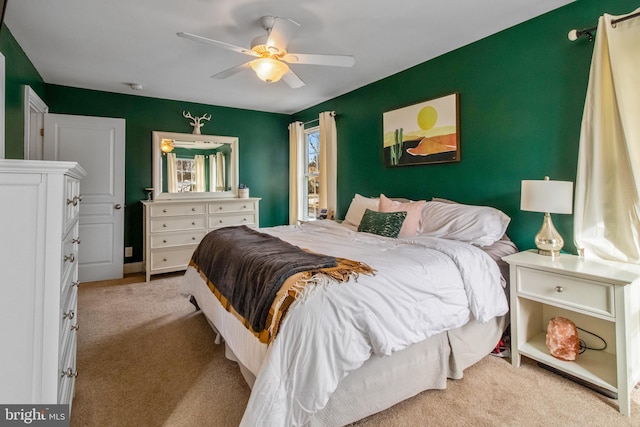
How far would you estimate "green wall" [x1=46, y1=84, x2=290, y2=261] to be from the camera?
4.21m

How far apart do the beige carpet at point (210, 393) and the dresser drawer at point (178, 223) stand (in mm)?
1702

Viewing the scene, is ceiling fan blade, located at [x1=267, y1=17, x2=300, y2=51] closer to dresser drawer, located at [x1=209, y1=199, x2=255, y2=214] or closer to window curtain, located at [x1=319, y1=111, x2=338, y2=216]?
window curtain, located at [x1=319, y1=111, x2=338, y2=216]

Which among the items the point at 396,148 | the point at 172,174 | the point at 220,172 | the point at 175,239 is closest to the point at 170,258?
the point at 175,239

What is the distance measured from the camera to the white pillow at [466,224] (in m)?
2.39

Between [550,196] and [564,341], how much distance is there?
0.89 metres

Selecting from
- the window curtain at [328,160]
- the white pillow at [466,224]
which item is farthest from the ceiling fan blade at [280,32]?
the window curtain at [328,160]

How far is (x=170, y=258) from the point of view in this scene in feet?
13.9

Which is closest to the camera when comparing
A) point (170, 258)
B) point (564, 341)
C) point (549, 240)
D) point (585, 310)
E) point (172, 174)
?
point (585, 310)

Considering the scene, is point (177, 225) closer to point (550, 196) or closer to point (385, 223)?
point (385, 223)

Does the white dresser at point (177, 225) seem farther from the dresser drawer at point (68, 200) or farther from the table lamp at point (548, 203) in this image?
the table lamp at point (548, 203)

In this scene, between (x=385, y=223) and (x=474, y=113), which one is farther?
(x=474, y=113)

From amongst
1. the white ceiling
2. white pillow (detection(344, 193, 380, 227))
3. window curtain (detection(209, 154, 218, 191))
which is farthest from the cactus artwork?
window curtain (detection(209, 154, 218, 191))

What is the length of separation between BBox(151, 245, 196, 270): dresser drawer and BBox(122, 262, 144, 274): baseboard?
57 cm

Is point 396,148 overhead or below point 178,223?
overhead
